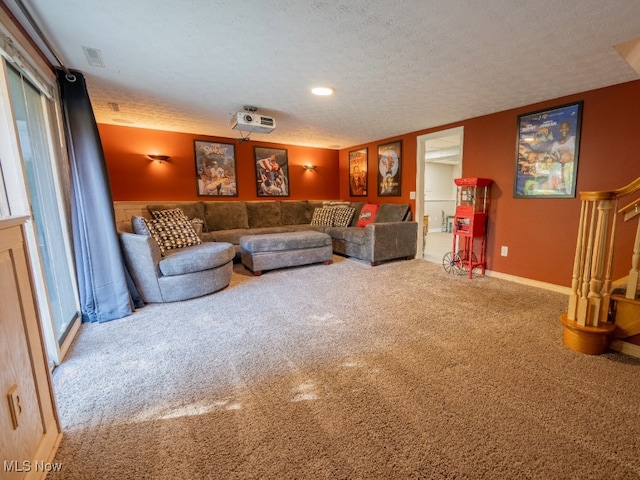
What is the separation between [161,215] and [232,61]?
2.44 m

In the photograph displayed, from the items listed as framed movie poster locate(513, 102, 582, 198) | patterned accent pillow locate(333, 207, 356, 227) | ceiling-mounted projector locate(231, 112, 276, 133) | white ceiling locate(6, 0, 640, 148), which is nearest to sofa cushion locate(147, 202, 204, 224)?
white ceiling locate(6, 0, 640, 148)

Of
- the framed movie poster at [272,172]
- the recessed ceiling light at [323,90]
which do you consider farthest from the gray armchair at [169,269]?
the framed movie poster at [272,172]

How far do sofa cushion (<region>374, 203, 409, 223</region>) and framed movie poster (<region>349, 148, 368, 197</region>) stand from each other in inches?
Result: 33.6

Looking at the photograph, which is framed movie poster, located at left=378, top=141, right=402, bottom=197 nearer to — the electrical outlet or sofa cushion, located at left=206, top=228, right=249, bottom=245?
sofa cushion, located at left=206, top=228, right=249, bottom=245

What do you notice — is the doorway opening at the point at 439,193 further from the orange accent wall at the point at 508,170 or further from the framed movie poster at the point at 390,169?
the orange accent wall at the point at 508,170

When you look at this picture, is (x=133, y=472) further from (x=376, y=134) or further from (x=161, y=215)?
(x=376, y=134)

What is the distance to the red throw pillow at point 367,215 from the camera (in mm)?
4871

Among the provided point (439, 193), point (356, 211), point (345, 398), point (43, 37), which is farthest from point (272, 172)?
point (439, 193)

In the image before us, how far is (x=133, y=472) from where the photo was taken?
3.41 ft

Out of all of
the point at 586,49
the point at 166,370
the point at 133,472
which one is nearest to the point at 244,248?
the point at 166,370

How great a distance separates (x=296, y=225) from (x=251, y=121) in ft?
7.52

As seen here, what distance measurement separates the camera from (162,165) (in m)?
4.35

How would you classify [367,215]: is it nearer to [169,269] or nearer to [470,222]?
[470,222]

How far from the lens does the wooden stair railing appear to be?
172cm
